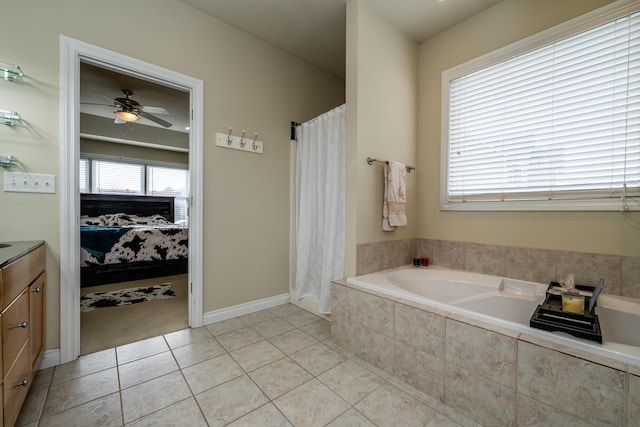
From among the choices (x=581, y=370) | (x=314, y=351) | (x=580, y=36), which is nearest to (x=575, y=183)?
(x=580, y=36)

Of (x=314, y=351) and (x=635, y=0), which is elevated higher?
(x=635, y=0)

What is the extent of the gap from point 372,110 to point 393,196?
2.41 ft

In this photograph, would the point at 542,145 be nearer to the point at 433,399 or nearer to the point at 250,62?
the point at 433,399

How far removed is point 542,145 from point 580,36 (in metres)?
0.70

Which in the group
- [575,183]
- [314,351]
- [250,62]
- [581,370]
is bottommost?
[314,351]

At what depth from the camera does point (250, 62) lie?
2547 millimetres

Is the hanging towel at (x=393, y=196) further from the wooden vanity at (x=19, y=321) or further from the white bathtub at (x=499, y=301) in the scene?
the wooden vanity at (x=19, y=321)

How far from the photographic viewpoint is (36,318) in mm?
1474

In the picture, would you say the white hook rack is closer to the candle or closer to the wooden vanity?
the wooden vanity

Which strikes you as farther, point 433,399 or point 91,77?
point 91,77

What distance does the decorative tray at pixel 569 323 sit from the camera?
1.05m

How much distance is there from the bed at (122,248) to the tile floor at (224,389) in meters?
2.10

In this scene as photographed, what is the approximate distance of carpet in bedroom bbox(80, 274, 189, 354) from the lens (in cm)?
200

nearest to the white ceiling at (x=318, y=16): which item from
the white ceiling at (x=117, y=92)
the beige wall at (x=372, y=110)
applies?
the beige wall at (x=372, y=110)
